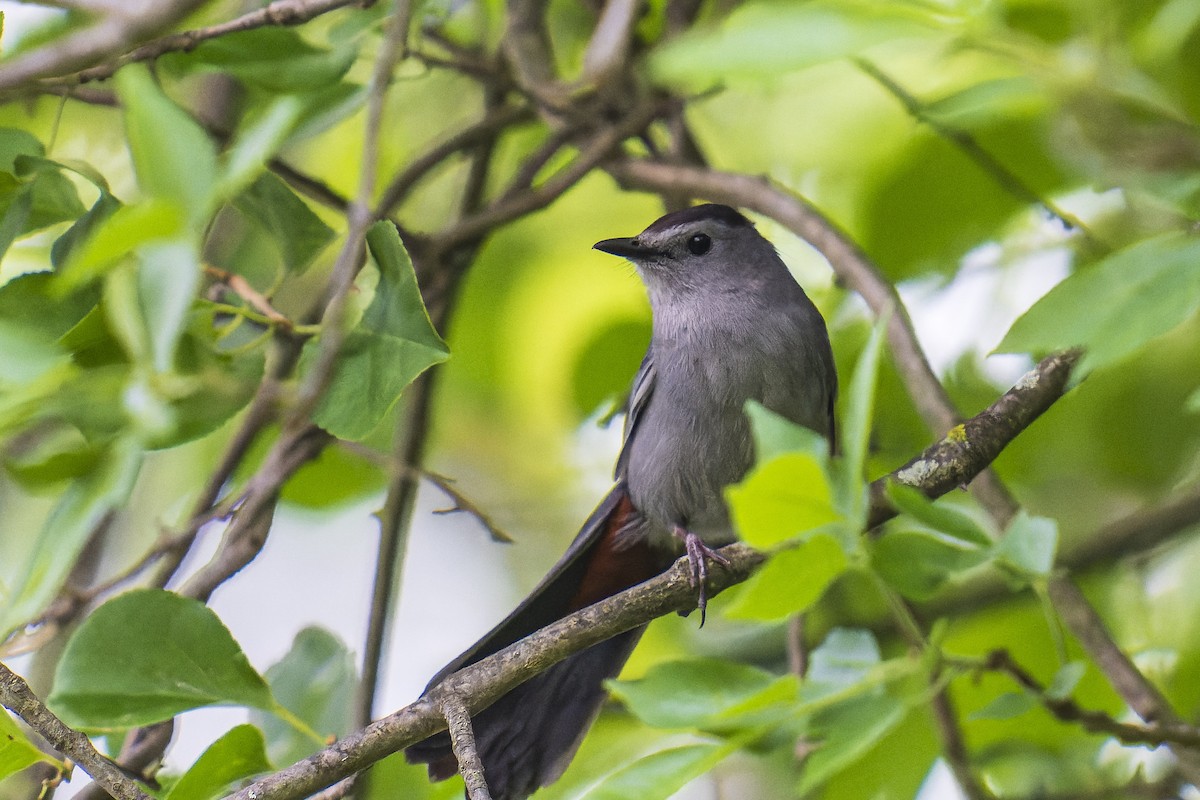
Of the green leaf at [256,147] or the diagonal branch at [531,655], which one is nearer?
the green leaf at [256,147]

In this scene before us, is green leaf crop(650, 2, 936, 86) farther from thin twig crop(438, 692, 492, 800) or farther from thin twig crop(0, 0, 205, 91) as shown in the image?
thin twig crop(438, 692, 492, 800)

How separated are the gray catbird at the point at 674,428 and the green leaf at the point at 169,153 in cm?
162

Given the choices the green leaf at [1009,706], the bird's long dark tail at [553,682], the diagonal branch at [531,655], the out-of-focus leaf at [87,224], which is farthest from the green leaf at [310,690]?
the green leaf at [1009,706]

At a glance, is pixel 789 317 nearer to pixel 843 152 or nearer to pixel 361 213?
pixel 843 152

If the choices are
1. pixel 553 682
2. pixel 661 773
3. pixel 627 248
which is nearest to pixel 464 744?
pixel 661 773

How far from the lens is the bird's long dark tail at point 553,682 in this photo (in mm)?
2652

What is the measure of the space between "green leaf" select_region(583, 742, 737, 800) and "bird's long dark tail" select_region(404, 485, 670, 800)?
91cm

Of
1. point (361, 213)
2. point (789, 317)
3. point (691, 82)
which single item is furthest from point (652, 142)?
point (691, 82)

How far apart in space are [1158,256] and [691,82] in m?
0.49

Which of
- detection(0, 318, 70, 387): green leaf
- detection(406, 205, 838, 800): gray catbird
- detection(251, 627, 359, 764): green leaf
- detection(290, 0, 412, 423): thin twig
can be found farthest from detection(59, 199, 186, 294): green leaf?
detection(406, 205, 838, 800): gray catbird

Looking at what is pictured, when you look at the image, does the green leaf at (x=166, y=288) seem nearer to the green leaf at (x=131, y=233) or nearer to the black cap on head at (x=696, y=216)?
the green leaf at (x=131, y=233)

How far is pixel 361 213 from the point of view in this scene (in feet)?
5.17

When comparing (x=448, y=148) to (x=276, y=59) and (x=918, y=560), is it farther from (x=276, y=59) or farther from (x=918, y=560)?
(x=918, y=560)

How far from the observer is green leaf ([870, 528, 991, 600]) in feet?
4.38
